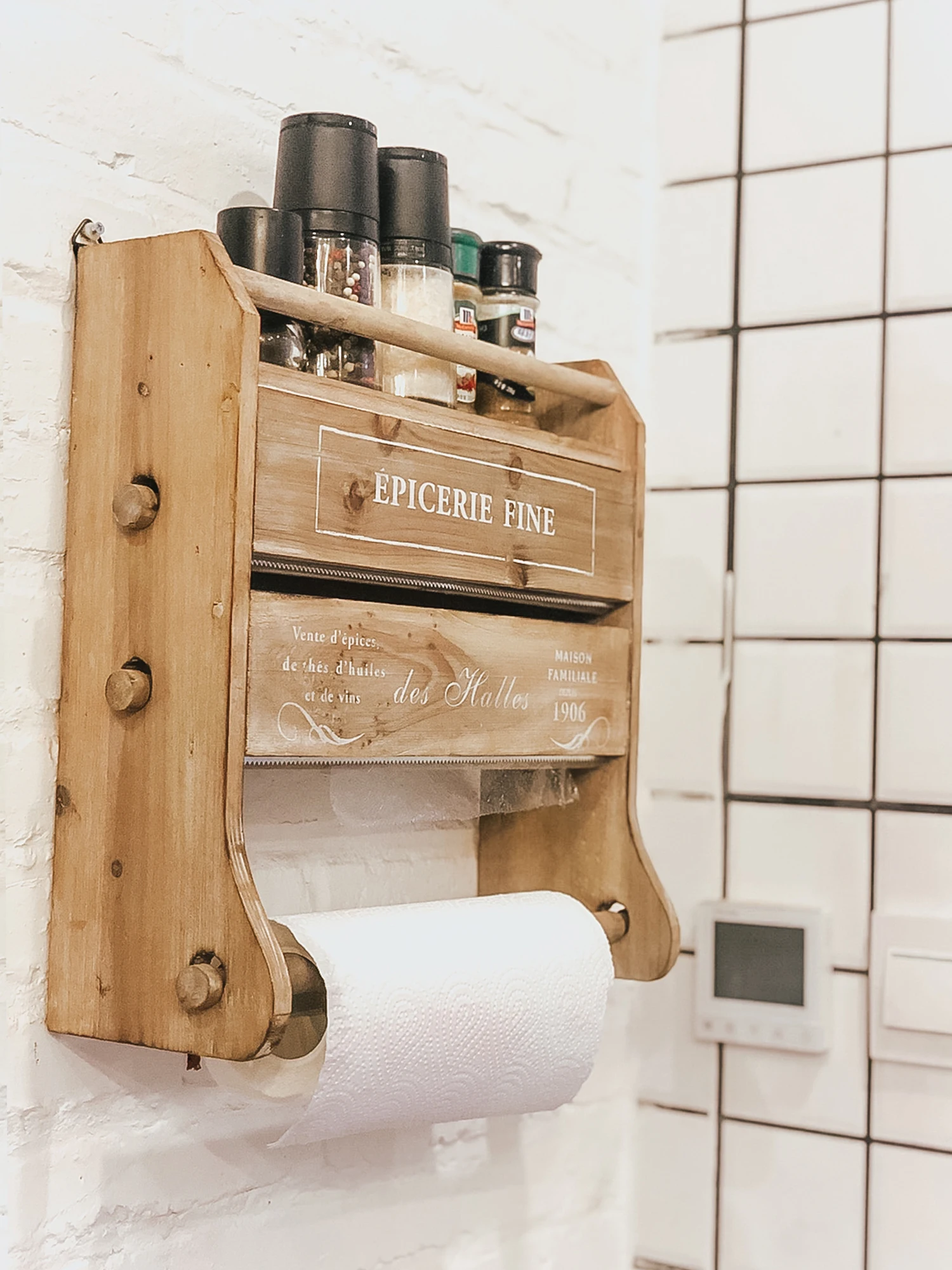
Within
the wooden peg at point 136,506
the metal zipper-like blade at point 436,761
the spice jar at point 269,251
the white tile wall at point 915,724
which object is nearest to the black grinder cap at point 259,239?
the spice jar at point 269,251

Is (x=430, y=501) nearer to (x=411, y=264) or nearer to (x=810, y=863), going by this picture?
(x=411, y=264)

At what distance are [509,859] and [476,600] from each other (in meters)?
0.20

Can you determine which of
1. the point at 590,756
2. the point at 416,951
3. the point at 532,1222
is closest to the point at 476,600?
the point at 590,756

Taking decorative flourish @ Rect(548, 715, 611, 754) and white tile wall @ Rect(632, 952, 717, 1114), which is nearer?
decorative flourish @ Rect(548, 715, 611, 754)

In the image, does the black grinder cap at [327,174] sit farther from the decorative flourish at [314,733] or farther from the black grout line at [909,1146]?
the black grout line at [909,1146]

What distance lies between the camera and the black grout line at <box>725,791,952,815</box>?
1.03 metres

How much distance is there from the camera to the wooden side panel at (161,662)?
65 cm

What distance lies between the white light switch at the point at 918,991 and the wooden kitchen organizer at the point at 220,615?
39 cm

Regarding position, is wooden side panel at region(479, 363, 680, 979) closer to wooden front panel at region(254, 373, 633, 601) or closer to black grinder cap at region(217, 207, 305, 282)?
wooden front panel at region(254, 373, 633, 601)

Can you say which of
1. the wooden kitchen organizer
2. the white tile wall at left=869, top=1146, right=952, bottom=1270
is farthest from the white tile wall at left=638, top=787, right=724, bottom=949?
the wooden kitchen organizer

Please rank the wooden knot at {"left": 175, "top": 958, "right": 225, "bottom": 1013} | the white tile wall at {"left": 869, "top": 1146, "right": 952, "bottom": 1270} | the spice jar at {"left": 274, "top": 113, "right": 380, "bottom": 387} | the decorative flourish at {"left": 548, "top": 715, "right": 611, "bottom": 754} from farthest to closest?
the white tile wall at {"left": 869, "top": 1146, "right": 952, "bottom": 1270}, the decorative flourish at {"left": 548, "top": 715, "right": 611, "bottom": 754}, the spice jar at {"left": 274, "top": 113, "right": 380, "bottom": 387}, the wooden knot at {"left": 175, "top": 958, "right": 225, "bottom": 1013}

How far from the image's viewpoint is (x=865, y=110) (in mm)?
1081

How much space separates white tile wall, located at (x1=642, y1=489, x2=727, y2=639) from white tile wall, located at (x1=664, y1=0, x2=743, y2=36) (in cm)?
38

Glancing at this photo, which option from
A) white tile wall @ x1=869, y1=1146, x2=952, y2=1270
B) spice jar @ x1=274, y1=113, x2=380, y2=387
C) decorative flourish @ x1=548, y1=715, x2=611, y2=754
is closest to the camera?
spice jar @ x1=274, y1=113, x2=380, y2=387
